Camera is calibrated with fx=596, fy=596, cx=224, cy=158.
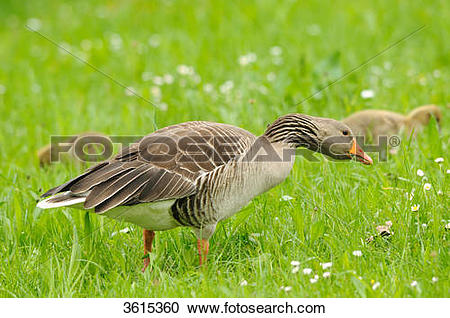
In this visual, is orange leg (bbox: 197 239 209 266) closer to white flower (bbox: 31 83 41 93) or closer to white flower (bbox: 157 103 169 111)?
white flower (bbox: 157 103 169 111)

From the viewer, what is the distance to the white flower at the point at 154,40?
33.1ft

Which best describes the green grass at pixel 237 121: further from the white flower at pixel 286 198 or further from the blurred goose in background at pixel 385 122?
the blurred goose in background at pixel 385 122

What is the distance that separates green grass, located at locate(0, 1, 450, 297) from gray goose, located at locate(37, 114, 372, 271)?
0.35m

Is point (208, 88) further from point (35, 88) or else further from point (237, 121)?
point (35, 88)

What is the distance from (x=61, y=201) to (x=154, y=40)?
22.3ft

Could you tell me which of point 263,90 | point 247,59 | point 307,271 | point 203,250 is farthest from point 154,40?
point 307,271

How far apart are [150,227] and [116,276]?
408mm

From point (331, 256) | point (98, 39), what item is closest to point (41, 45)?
point (98, 39)

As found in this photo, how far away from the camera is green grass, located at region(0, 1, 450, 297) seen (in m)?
3.96

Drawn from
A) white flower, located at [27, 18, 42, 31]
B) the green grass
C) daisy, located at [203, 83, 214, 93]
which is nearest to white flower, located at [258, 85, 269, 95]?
the green grass

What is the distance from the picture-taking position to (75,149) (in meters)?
6.65

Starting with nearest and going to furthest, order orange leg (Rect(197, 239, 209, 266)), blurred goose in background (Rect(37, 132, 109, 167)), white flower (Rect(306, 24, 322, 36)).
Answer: orange leg (Rect(197, 239, 209, 266)), blurred goose in background (Rect(37, 132, 109, 167)), white flower (Rect(306, 24, 322, 36))

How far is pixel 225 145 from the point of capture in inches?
165

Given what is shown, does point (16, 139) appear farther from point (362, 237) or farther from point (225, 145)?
point (362, 237)
